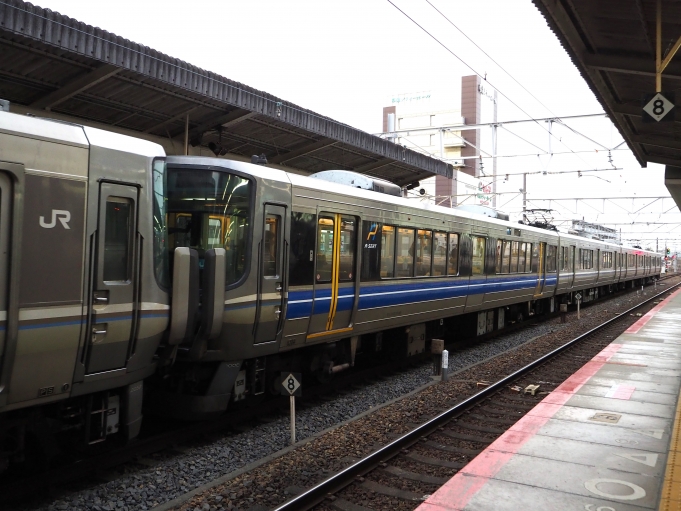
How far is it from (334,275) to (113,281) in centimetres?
368

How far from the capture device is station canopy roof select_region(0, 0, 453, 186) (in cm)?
782

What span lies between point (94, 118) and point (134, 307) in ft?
20.0

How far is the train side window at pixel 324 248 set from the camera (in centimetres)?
801

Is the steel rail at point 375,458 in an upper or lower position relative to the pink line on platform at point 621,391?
lower

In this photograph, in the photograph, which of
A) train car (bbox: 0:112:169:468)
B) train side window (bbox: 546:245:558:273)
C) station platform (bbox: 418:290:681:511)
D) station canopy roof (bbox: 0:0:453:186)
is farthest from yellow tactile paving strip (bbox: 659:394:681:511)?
train side window (bbox: 546:245:558:273)

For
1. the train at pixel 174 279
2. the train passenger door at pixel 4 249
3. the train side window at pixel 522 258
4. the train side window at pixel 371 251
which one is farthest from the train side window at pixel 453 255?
the train passenger door at pixel 4 249

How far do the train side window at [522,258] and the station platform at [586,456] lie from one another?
6.59m

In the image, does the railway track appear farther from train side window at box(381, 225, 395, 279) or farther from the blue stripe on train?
train side window at box(381, 225, 395, 279)

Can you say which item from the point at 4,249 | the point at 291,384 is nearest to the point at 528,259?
the point at 291,384

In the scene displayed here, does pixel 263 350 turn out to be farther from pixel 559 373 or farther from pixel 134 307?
pixel 559 373

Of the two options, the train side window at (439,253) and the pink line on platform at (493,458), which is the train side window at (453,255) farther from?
the pink line on platform at (493,458)

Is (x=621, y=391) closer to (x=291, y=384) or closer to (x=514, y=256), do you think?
(x=291, y=384)

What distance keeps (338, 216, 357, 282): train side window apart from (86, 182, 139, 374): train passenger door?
3603mm

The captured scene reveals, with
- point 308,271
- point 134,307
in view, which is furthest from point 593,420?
point 134,307
